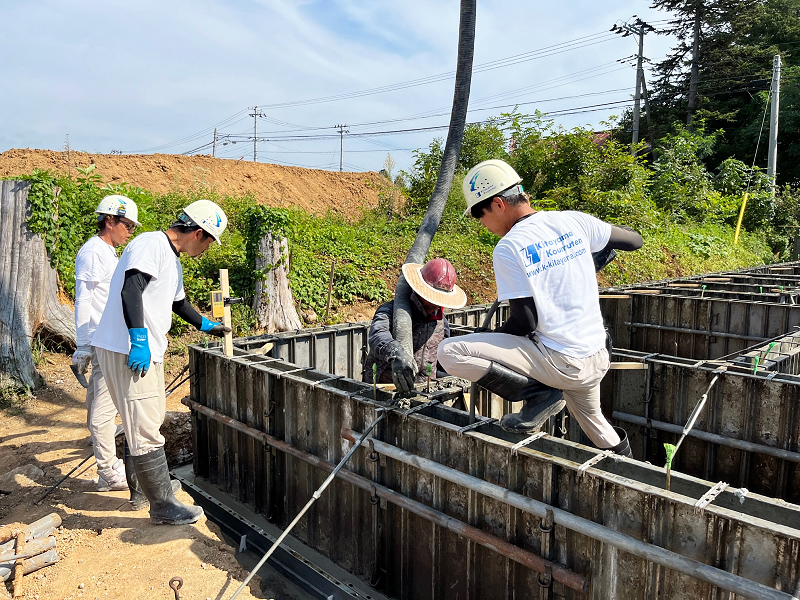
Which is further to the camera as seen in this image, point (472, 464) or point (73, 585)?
point (73, 585)

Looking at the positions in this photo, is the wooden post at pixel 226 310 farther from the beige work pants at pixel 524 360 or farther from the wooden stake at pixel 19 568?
the beige work pants at pixel 524 360

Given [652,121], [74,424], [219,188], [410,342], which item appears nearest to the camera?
[410,342]

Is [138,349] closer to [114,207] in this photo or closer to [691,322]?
[114,207]

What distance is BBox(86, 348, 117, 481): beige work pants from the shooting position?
16.5ft

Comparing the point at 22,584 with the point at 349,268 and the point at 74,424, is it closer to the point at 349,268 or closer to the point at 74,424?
the point at 74,424

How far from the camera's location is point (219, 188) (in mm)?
26297

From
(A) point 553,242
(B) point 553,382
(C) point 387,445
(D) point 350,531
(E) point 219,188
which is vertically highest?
(E) point 219,188

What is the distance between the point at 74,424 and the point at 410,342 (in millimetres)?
5217

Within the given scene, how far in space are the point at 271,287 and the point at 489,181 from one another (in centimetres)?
757

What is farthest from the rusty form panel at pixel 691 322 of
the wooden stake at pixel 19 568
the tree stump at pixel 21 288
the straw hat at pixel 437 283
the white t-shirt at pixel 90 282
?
the tree stump at pixel 21 288

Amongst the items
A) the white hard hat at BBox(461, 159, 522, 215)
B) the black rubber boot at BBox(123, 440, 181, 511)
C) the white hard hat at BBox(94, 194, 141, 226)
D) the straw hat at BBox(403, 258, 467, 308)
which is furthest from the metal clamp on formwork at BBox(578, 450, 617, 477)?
the white hard hat at BBox(94, 194, 141, 226)

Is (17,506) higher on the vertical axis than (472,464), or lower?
lower

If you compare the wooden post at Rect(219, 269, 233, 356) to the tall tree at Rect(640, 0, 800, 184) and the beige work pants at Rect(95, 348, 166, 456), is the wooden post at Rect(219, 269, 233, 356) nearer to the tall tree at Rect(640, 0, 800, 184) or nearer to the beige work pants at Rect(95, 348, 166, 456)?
the beige work pants at Rect(95, 348, 166, 456)

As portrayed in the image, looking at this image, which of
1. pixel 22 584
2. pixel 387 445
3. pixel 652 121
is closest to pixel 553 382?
pixel 387 445
